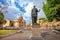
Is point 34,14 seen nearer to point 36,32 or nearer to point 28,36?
point 36,32

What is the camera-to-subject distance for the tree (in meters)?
8.09

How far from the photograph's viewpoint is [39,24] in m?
8.04

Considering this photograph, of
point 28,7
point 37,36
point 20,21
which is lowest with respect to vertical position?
point 37,36

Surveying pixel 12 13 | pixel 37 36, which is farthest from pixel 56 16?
pixel 12 13

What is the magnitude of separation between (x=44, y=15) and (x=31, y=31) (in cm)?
79

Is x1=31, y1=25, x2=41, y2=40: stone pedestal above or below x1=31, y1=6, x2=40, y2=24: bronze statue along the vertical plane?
below

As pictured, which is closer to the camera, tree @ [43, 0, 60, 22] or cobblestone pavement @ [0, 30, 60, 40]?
cobblestone pavement @ [0, 30, 60, 40]

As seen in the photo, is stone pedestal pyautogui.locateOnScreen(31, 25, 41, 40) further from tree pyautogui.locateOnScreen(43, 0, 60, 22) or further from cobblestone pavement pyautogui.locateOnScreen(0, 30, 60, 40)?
tree pyautogui.locateOnScreen(43, 0, 60, 22)

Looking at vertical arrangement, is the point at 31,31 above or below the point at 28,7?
below

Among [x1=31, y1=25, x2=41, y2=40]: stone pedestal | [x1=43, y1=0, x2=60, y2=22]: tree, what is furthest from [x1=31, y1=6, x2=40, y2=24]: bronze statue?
[x1=43, y1=0, x2=60, y2=22]: tree

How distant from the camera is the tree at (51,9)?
8.09 metres

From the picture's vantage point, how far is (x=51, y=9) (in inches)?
320

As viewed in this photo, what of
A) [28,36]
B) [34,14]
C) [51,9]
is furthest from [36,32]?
[51,9]

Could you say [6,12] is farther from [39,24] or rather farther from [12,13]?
[39,24]
